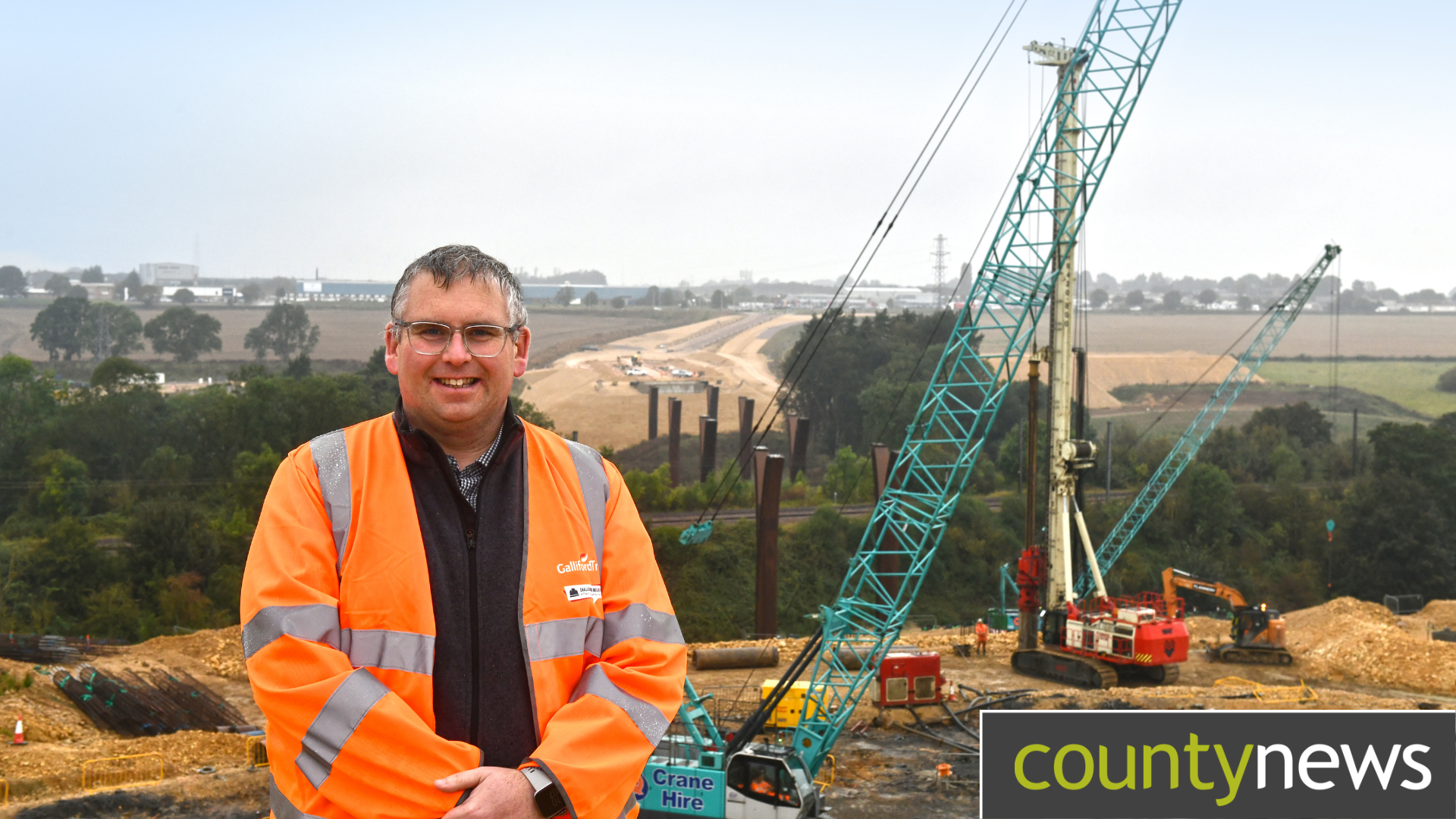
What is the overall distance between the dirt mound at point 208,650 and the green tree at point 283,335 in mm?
39805

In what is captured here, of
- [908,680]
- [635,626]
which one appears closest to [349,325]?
[908,680]

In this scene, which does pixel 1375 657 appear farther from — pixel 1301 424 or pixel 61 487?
pixel 61 487

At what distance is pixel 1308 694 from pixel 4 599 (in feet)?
114

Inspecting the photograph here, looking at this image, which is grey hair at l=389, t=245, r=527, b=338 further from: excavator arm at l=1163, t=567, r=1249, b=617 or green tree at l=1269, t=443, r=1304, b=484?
green tree at l=1269, t=443, r=1304, b=484

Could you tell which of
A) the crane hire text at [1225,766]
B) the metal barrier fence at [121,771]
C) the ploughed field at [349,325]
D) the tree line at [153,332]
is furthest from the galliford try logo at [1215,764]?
the tree line at [153,332]

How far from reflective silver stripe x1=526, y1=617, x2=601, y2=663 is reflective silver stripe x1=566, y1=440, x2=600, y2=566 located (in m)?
0.18

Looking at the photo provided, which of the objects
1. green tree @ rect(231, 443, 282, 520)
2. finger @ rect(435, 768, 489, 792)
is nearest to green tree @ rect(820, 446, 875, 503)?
green tree @ rect(231, 443, 282, 520)

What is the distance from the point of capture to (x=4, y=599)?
33312 millimetres

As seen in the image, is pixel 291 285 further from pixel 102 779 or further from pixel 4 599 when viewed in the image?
pixel 102 779

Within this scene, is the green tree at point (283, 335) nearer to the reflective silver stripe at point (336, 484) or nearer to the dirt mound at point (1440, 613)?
the dirt mound at point (1440, 613)

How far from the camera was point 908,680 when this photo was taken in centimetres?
2372

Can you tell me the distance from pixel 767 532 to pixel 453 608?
25.9m

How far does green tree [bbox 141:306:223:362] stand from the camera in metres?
65.9

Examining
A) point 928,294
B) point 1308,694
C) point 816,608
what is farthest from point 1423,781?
point 928,294
